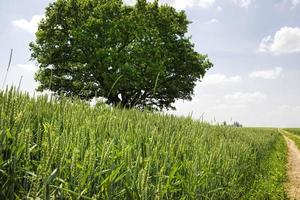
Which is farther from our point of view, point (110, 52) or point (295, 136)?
point (295, 136)

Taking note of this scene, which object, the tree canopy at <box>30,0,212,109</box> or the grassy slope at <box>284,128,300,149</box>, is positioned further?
the grassy slope at <box>284,128,300,149</box>

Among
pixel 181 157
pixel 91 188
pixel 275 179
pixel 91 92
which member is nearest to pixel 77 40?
pixel 91 92

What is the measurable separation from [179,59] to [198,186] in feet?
109

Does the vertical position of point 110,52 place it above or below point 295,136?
above

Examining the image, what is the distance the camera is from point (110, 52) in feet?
108

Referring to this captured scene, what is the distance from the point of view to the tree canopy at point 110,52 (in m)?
32.9

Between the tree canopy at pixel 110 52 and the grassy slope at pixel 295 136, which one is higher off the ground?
the tree canopy at pixel 110 52

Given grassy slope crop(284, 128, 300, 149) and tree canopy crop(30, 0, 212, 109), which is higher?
tree canopy crop(30, 0, 212, 109)

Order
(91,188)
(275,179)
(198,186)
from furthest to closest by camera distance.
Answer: (275,179)
(198,186)
(91,188)

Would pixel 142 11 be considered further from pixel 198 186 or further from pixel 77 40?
pixel 198 186

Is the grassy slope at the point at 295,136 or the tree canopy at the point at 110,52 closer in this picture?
the tree canopy at the point at 110,52

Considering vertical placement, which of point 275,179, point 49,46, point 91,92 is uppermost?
point 49,46

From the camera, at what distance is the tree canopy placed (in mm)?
32906

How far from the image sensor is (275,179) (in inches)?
537
